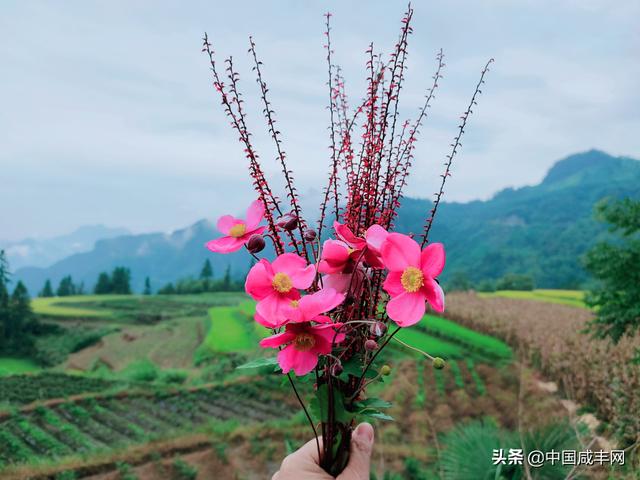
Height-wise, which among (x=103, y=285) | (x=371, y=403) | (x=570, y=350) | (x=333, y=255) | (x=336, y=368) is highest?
(x=333, y=255)

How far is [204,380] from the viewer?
746cm

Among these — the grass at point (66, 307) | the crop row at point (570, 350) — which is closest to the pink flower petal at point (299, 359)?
the crop row at point (570, 350)

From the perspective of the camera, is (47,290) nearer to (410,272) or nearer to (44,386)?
(44,386)

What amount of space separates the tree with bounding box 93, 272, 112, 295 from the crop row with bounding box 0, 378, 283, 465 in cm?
409

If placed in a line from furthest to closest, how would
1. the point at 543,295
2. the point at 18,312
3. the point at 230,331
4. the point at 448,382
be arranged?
1. the point at 543,295
2. the point at 230,331
3. the point at 448,382
4. the point at 18,312

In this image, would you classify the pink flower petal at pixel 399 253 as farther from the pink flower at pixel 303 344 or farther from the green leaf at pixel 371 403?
the green leaf at pixel 371 403

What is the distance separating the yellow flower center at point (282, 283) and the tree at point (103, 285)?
A: 9873 millimetres

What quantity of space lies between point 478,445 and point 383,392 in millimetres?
4457

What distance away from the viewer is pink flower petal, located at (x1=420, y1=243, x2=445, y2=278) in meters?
1.16

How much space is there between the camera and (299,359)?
1.23 metres

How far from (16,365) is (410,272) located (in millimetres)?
7250

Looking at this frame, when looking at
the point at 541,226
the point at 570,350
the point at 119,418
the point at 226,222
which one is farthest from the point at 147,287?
the point at 541,226

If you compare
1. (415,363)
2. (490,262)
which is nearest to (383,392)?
(415,363)

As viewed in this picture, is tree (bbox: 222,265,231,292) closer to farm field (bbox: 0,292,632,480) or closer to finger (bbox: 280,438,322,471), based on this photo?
farm field (bbox: 0,292,632,480)
